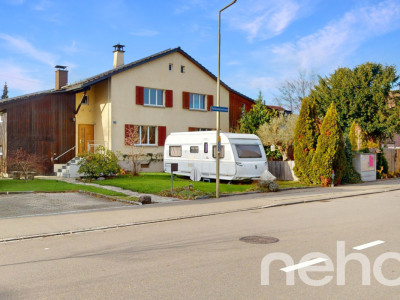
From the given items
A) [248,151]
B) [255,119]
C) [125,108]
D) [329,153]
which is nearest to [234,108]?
[255,119]

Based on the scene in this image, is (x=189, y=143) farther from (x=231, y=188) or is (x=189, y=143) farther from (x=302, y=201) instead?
(x=302, y=201)

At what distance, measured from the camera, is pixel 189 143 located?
22016 millimetres

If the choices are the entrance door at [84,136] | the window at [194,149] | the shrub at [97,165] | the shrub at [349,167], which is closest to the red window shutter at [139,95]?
the entrance door at [84,136]

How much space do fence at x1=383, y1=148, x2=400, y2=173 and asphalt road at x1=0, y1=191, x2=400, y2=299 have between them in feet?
61.2

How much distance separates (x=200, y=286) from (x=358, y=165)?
2056 cm

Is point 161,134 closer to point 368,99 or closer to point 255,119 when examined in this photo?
point 255,119

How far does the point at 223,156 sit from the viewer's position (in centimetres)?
2000

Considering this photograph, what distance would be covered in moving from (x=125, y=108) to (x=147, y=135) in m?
2.50

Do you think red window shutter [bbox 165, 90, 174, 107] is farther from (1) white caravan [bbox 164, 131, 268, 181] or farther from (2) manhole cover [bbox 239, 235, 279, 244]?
(2) manhole cover [bbox 239, 235, 279, 244]

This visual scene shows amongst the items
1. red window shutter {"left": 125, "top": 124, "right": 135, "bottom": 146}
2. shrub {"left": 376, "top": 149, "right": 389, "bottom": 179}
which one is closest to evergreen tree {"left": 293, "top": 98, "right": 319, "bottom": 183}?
shrub {"left": 376, "top": 149, "right": 389, "bottom": 179}

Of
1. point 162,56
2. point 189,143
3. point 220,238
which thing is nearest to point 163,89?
point 162,56

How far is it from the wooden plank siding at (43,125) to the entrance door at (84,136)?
169cm

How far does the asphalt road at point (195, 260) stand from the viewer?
5039mm

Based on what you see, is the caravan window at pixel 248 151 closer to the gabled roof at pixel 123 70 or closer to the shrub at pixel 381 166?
the shrub at pixel 381 166
